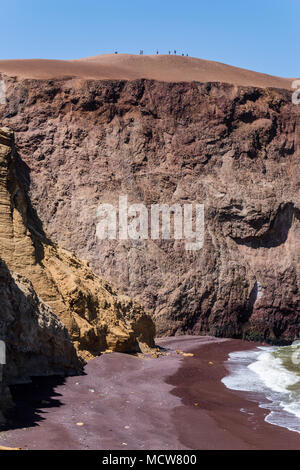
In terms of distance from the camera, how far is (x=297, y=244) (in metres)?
29.3

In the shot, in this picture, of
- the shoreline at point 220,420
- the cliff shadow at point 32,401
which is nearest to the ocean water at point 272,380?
the shoreline at point 220,420

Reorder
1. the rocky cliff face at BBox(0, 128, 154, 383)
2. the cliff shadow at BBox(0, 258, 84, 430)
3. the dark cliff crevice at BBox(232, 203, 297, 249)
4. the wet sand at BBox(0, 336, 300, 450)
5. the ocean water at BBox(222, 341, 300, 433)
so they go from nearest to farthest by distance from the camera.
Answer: the wet sand at BBox(0, 336, 300, 450) < the cliff shadow at BBox(0, 258, 84, 430) < the rocky cliff face at BBox(0, 128, 154, 383) < the ocean water at BBox(222, 341, 300, 433) < the dark cliff crevice at BBox(232, 203, 297, 249)

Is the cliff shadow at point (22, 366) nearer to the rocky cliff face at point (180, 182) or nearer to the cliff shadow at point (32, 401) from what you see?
the cliff shadow at point (32, 401)

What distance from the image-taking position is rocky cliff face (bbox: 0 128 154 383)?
961 cm

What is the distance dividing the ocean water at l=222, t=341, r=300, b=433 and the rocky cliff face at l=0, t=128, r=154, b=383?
343cm

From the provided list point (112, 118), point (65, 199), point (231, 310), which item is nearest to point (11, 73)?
point (112, 118)

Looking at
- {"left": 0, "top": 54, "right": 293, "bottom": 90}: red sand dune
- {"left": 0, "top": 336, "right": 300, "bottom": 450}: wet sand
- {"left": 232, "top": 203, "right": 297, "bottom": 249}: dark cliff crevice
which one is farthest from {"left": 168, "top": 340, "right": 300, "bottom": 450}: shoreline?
{"left": 0, "top": 54, "right": 293, "bottom": 90}: red sand dune

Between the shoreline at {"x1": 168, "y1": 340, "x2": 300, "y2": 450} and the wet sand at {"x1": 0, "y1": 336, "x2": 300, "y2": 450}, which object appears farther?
the shoreline at {"x1": 168, "y1": 340, "x2": 300, "y2": 450}

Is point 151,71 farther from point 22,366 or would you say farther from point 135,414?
point 135,414

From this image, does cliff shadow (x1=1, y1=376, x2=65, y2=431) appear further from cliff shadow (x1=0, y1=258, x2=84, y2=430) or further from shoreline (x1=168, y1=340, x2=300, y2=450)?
shoreline (x1=168, y1=340, x2=300, y2=450)

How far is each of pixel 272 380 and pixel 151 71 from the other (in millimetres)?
27746

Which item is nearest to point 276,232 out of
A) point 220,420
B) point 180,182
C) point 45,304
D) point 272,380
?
point 180,182

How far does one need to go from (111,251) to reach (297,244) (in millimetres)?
10921

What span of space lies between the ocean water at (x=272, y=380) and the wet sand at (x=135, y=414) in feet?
1.20
